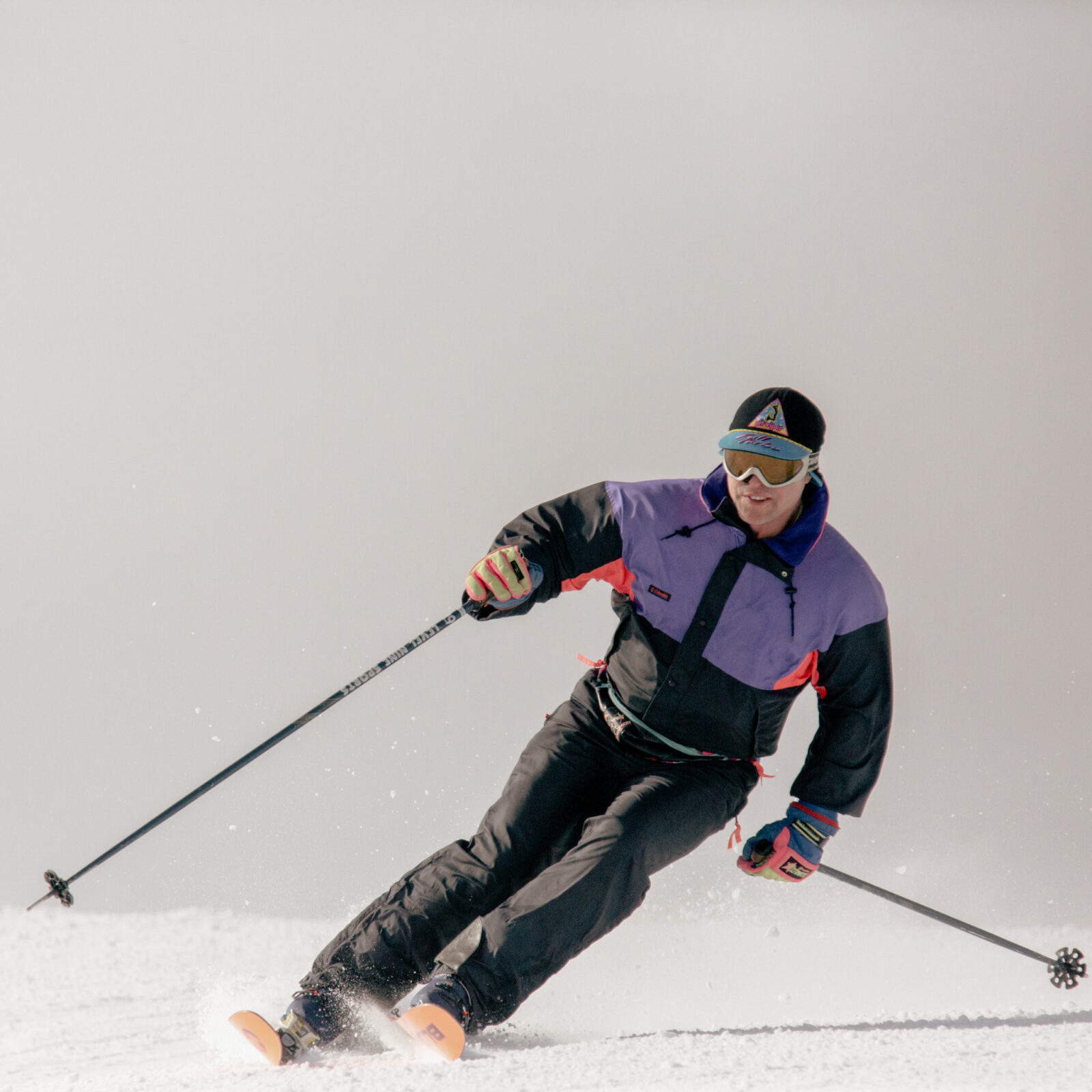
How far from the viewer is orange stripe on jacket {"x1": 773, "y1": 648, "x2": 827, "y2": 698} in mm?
2572

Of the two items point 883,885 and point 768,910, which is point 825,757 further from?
point 883,885

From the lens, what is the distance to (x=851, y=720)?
260 centimetres

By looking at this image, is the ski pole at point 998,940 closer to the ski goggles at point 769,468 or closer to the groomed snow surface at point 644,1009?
the groomed snow surface at point 644,1009

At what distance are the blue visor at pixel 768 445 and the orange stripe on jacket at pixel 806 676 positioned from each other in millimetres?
490

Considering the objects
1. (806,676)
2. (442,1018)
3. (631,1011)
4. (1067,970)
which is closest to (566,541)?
(806,676)

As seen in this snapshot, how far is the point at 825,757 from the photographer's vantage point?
264 cm

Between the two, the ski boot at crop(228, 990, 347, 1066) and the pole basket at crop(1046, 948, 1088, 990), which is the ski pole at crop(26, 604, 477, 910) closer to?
→ the ski boot at crop(228, 990, 347, 1066)

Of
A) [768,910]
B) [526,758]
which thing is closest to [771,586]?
[526,758]

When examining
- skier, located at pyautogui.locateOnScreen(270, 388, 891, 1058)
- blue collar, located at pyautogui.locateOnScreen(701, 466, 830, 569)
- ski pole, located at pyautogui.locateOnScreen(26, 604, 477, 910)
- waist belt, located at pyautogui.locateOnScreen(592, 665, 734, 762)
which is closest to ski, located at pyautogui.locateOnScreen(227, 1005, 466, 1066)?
skier, located at pyautogui.locateOnScreen(270, 388, 891, 1058)

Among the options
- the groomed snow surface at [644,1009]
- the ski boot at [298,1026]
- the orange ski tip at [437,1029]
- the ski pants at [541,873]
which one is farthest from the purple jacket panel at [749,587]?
the ski boot at [298,1026]

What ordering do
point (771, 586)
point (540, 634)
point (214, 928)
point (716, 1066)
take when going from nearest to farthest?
point (716, 1066) → point (771, 586) → point (214, 928) → point (540, 634)

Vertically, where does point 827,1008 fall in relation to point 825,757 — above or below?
below

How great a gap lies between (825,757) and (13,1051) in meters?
2.46

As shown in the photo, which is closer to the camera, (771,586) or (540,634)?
(771,586)
